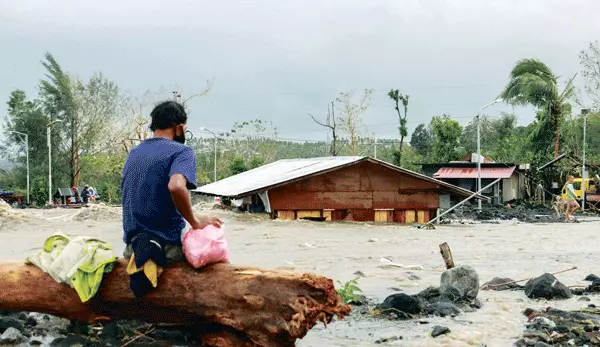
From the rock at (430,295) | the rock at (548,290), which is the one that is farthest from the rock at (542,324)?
the rock at (548,290)

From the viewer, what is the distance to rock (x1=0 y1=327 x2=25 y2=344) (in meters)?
7.06

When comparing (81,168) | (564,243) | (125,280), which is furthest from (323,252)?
(81,168)

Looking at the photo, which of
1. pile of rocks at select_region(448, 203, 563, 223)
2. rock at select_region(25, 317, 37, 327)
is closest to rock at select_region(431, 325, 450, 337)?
rock at select_region(25, 317, 37, 327)

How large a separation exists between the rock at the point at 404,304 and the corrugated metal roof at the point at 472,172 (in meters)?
42.3

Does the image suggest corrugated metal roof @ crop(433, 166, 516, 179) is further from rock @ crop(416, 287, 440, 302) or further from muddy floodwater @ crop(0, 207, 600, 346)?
rock @ crop(416, 287, 440, 302)

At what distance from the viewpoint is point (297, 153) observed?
315 feet

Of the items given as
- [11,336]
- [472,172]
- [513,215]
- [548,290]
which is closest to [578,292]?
[548,290]

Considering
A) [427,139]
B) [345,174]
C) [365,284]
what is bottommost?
[365,284]

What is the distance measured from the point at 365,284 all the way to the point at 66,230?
15.4 m

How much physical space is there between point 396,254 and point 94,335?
10215 millimetres

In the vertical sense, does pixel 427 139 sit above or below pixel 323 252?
above

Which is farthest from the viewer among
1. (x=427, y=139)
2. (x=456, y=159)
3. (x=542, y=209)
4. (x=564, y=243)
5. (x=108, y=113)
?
(x=427, y=139)

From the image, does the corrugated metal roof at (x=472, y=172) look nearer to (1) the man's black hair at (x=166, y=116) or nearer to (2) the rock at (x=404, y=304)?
(2) the rock at (x=404, y=304)

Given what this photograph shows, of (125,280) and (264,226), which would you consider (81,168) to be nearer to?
(264,226)
